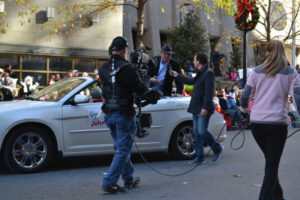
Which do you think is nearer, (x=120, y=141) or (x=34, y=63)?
(x=120, y=141)

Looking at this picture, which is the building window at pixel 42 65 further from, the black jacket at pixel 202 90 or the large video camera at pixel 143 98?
the large video camera at pixel 143 98

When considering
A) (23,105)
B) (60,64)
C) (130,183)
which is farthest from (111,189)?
(60,64)

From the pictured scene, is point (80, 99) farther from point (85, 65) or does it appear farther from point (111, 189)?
point (85, 65)

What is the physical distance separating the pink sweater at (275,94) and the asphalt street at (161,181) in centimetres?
135

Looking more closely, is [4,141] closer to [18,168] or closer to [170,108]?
[18,168]

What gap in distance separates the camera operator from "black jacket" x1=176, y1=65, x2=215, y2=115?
7.32 ft

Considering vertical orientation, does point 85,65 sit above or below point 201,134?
above

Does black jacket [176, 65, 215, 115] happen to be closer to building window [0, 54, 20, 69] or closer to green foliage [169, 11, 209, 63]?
building window [0, 54, 20, 69]

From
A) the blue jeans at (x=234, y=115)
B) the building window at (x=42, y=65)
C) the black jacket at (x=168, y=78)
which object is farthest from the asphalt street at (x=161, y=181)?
the building window at (x=42, y=65)

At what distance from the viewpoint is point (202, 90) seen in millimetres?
8336

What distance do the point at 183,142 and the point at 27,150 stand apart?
2.95 meters

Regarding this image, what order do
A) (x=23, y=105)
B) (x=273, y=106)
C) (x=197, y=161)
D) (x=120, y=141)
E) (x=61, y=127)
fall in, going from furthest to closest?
(x=197, y=161)
(x=61, y=127)
(x=23, y=105)
(x=120, y=141)
(x=273, y=106)

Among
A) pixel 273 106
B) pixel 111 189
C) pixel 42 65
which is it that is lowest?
pixel 111 189

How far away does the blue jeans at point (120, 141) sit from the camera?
602 centimetres
